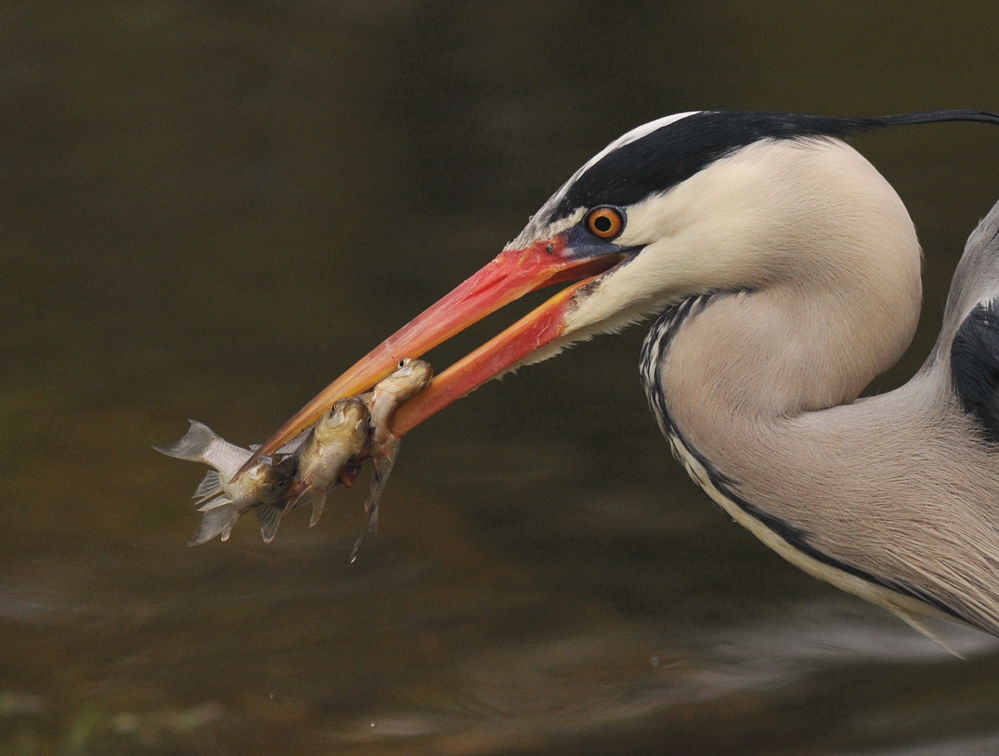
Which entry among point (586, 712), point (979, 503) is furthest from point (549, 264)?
point (586, 712)

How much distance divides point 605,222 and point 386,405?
471mm

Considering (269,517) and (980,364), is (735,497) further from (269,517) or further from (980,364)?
(269,517)

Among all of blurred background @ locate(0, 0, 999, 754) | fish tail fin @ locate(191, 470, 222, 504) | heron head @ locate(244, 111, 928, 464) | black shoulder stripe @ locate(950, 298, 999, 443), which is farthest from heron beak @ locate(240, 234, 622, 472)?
blurred background @ locate(0, 0, 999, 754)

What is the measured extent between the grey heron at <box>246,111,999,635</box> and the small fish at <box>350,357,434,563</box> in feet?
0.12

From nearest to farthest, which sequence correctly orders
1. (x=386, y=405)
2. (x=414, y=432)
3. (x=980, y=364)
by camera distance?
(x=980, y=364), (x=386, y=405), (x=414, y=432)

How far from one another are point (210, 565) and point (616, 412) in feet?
4.43

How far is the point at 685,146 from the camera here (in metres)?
2.44

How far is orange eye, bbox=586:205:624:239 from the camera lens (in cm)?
249

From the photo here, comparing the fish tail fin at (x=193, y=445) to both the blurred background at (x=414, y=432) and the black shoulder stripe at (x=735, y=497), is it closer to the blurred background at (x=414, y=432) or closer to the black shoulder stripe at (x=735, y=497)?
the black shoulder stripe at (x=735, y=497)

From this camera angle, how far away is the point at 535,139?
5.61 metres

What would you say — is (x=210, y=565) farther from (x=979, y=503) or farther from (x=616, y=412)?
(x=979, y=503)

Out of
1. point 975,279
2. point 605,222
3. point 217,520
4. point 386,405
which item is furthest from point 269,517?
point 975,279

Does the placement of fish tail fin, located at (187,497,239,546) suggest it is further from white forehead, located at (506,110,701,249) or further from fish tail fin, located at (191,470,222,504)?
white forehead, located at (506,110,701,249)

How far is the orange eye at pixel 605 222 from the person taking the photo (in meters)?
2.49
